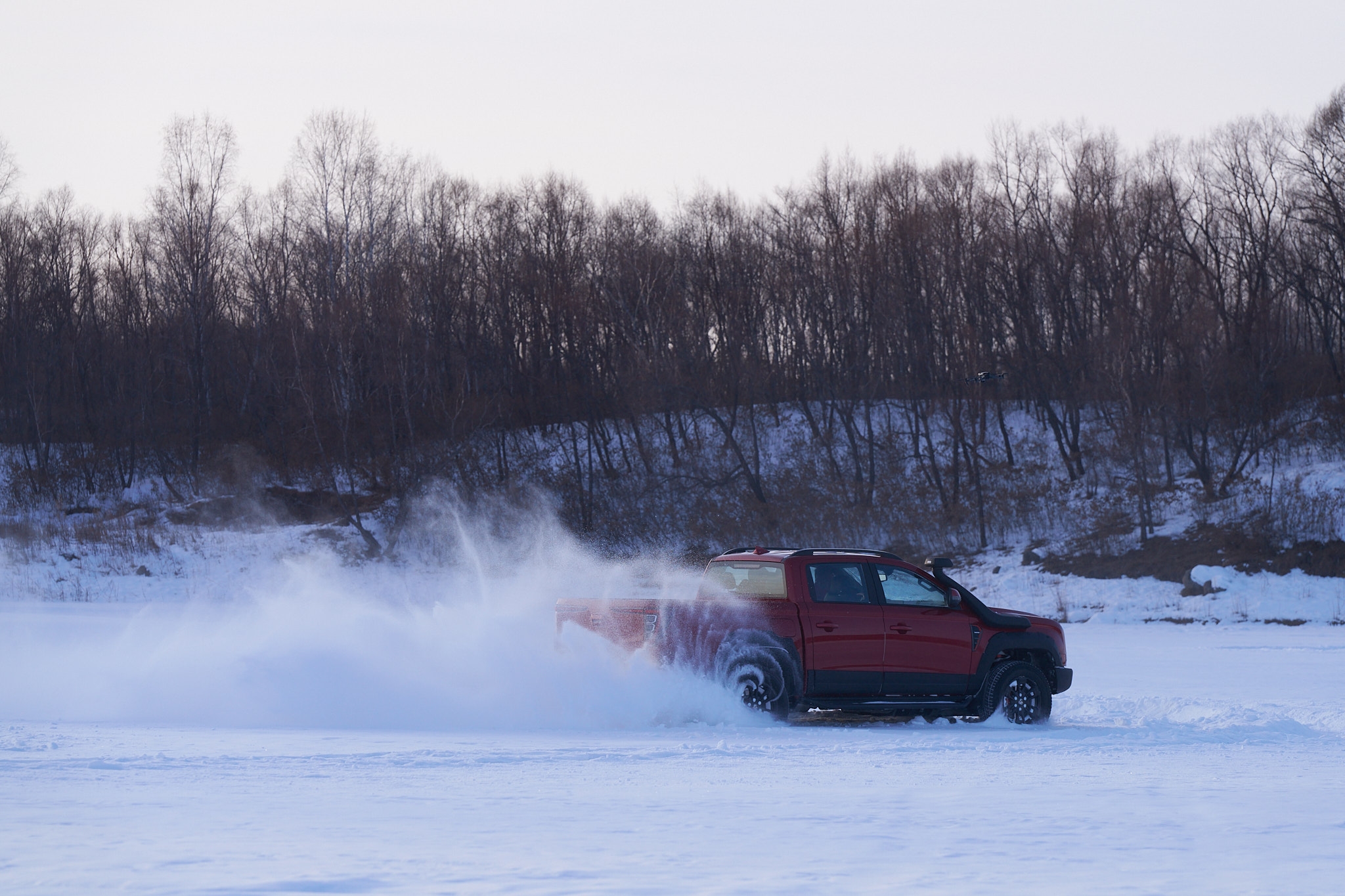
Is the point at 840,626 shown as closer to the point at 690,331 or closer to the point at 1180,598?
the point at 1180,598

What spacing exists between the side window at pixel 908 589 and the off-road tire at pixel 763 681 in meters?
1.46

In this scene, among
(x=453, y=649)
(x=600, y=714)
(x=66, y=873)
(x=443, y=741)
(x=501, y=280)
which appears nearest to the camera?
(x=66, y=873)

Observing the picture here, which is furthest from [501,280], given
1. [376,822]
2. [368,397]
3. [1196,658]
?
[376,822]

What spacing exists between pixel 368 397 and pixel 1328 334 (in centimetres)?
3648

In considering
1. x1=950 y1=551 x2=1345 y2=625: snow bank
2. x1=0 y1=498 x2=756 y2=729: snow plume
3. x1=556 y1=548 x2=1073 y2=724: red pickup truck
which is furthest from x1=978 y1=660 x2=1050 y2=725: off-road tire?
x1=950 y1=551 x2=1345 y2=625: snow bank

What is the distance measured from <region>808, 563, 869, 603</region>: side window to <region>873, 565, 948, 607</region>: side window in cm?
21

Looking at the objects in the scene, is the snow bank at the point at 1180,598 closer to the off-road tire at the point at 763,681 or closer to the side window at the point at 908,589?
the side window at the point at 908,589

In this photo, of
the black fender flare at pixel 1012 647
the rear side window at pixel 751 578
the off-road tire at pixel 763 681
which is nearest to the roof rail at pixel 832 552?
the rear side window at pixel 751 578

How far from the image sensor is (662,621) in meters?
11.9

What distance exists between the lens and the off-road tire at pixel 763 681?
11.8 meters

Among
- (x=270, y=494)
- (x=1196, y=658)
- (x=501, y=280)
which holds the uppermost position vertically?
(x=501, y=280)

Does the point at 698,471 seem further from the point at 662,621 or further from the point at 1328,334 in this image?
the point at 662,621

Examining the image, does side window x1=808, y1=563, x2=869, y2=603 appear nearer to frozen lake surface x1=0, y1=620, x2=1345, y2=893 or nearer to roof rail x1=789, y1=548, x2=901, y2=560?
roof rail x1=789, y1=548, x2=901, y2=560

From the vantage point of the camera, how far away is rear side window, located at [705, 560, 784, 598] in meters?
12.2
